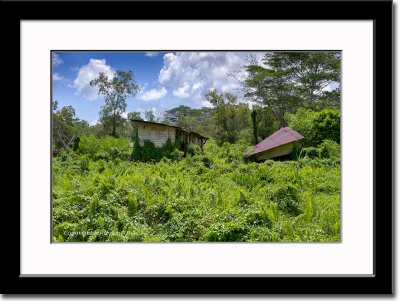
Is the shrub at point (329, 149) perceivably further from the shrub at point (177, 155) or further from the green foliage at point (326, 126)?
the shrub at point (177, 155)

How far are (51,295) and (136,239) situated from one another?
2.87ft

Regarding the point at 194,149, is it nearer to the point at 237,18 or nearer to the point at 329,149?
the point at 329,149

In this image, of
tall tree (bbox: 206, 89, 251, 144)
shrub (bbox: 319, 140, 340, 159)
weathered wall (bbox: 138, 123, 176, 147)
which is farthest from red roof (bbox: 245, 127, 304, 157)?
weathered wall (bbox: 138, 123, 176, 147)

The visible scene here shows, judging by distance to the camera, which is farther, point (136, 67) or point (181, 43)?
point (136, 67)

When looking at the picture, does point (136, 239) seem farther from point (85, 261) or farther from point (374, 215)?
point (374, 215)

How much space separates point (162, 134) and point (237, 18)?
6.92 feet

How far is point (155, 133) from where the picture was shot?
4539 millimetres

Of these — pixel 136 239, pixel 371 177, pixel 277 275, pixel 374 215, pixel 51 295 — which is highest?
pixel 371 177

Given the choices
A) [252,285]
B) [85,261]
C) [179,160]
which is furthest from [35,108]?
[252,285]

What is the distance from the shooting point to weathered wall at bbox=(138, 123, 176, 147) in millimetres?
4436

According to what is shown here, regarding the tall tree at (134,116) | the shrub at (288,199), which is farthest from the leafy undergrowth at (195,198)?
the tall tree at (134,116)

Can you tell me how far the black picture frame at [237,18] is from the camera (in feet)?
9.40

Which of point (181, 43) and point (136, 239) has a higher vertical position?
point (181, 43)
